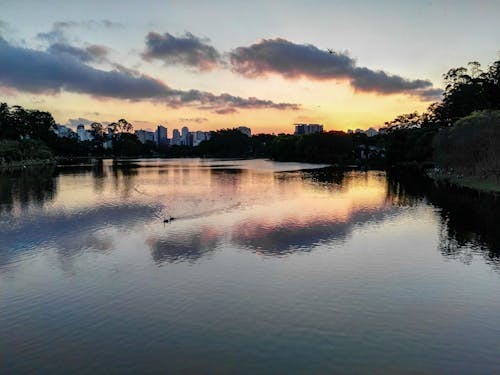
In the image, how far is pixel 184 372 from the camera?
10445 mm

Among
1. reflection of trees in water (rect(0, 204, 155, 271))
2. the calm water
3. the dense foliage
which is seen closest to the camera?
the calm water

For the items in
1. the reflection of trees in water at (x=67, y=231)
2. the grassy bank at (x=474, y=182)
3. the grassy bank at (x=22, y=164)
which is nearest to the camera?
the reflection of trees in water at (x=67, y=231)

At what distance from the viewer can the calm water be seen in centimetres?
1115

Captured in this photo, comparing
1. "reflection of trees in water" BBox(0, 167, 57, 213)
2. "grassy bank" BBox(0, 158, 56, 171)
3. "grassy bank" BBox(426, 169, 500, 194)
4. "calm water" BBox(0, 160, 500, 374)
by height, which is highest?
"grassy bank" BBox(0, 158, 56, 171)

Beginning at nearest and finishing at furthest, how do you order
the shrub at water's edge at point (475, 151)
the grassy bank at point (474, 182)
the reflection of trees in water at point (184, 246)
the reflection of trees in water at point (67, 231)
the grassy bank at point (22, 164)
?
the reflection of trees in water at point (184, 246), the reflection of trees in water at point (67, 231), the grassy bank at point (474, 182), the shrub at water's edge at point (475, 151), the grassy bank at point (22, 164)

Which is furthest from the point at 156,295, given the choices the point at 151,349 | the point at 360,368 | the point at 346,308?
the point at 360,368

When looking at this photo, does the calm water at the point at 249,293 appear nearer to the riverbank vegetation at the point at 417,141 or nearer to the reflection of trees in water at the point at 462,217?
the reflection of trees in water at the point at 462,217

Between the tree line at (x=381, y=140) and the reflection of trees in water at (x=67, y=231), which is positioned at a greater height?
the tree line at (x=381, y=140)

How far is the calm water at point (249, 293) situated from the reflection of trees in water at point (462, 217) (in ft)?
0.77

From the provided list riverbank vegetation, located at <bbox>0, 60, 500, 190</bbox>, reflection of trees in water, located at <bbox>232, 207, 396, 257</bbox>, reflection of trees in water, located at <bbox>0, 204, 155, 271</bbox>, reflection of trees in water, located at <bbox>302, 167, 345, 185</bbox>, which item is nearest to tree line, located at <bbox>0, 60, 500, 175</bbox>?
riverbank vegetation, located at <bbox>0, 60, 500, 190</bbox>

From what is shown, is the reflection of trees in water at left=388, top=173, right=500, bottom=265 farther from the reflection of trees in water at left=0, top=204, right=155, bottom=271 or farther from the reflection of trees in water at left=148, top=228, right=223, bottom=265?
the reflection of trees in water at left=0, top=204, right=155, bottom=271

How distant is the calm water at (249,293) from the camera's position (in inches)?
439

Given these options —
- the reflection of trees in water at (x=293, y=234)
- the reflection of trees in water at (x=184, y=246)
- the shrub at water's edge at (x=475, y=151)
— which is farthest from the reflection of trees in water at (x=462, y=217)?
the reflection of trees in water at (x=184, y=246)

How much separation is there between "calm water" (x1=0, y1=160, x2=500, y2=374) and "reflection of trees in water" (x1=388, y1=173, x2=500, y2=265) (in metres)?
0.24
